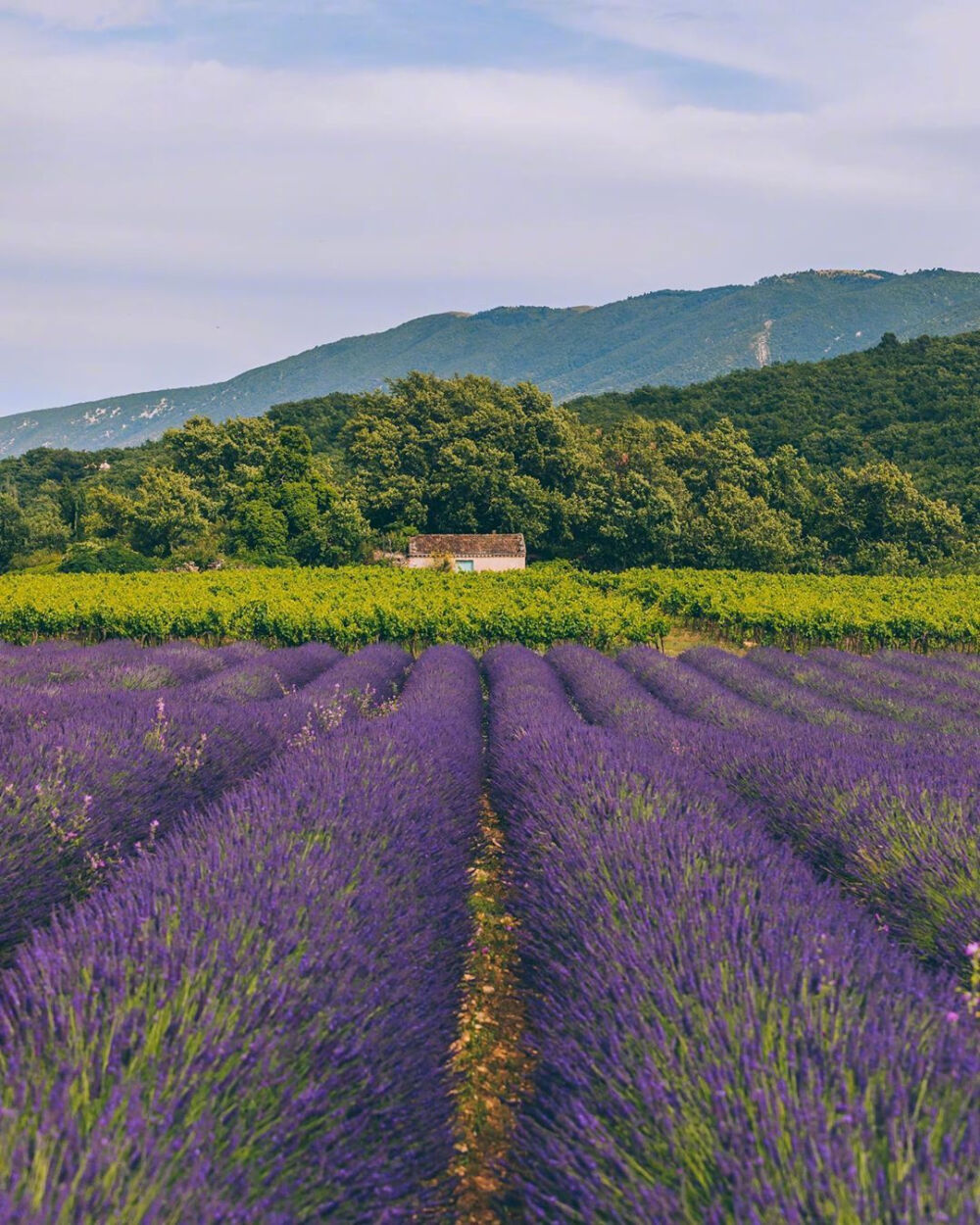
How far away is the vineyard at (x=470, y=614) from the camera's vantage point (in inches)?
722

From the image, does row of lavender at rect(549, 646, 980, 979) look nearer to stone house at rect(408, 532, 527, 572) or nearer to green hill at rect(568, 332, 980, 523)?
stone house at rect(408, 532, 527, 572)

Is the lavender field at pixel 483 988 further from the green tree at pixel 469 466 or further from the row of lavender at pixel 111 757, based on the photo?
the green tree at pixel 469 466

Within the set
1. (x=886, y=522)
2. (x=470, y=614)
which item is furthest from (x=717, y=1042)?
(x=886, y=522)

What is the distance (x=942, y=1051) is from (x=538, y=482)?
4037 cm

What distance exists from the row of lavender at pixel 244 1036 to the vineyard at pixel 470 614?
14.6 meters

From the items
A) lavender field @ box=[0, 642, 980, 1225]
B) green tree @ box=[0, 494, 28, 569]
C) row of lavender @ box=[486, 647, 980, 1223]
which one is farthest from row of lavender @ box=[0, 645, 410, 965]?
green tree @ box=[0, 494, 28, 569]

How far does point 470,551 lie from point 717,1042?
36457mm

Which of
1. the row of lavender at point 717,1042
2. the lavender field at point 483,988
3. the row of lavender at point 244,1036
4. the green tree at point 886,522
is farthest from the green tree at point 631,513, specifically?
the row of lavender at point 244,1036

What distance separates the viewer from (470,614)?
18.7 metres

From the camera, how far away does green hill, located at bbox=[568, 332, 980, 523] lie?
46.1 meters

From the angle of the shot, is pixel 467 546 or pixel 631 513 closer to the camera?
pixel 631 513

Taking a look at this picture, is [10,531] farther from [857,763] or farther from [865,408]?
[865,408]

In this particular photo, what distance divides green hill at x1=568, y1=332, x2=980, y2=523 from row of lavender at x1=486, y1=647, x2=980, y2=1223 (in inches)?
1749

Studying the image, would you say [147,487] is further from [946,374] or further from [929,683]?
[946,374]
